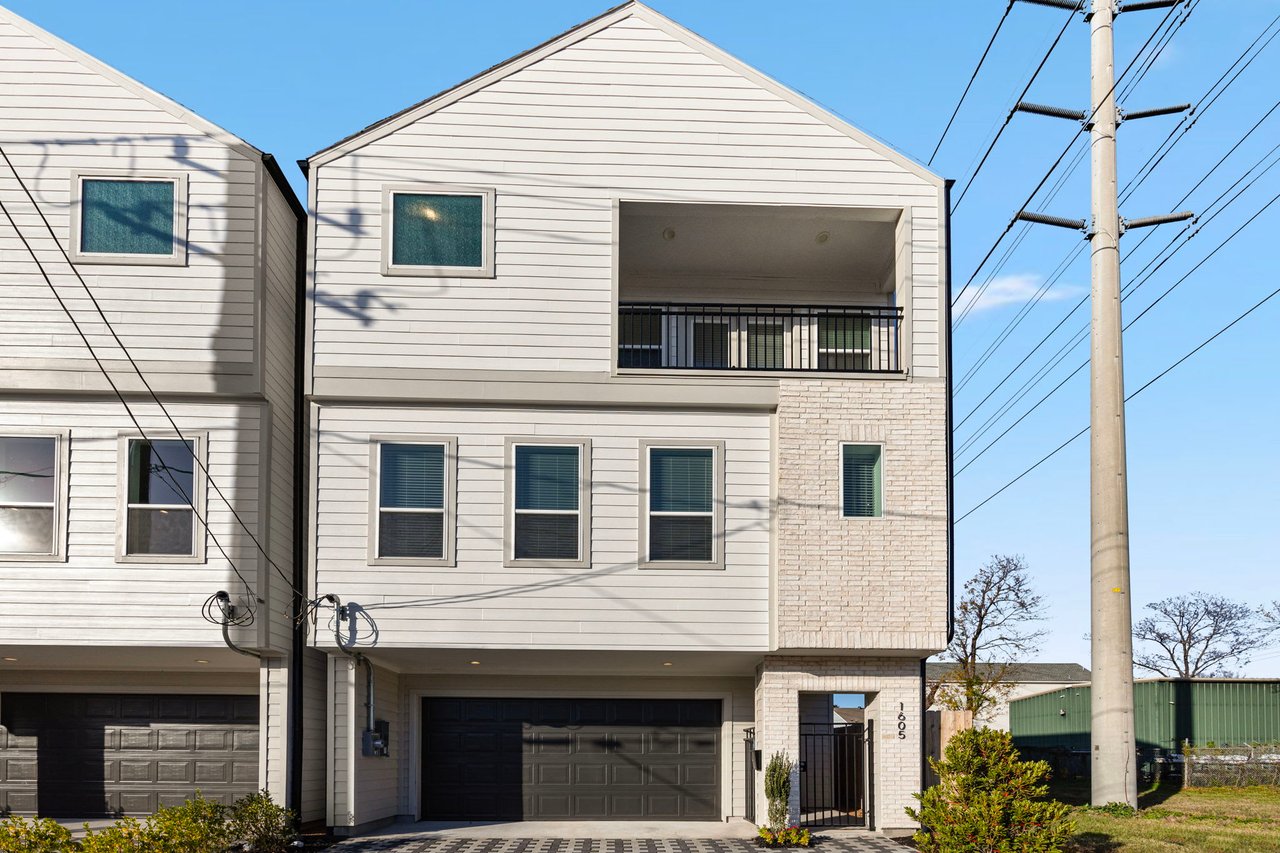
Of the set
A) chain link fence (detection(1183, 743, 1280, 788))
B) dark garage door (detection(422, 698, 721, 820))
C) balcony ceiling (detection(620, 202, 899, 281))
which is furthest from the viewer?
chain link fence (detection(1183, 743, 1280, 788))

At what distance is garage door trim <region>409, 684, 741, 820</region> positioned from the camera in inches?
731

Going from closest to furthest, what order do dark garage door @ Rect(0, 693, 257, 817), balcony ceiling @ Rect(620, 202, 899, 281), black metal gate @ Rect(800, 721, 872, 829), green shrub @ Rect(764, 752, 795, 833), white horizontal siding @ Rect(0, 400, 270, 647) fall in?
white horizontal siding @ Rect(0, 400, 270, 647) → green shrub @ Rect(764, 752, 795, 833) → balcony ceiling @ Rect(620, 202, 899, 281) → black metal gate @ Rect(800, 721, 872, 829) → dark garage door @ Rect(0, 693, 257, 817)

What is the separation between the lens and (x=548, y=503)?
16.1 m

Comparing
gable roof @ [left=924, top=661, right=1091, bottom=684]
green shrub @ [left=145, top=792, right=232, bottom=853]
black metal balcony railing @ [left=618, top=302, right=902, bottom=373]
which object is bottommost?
gable roof @ [left=924, top=661, right=1091, bottom=684]

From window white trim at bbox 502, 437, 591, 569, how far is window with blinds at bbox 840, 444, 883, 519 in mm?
3246

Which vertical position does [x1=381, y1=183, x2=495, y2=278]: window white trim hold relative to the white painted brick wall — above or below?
above

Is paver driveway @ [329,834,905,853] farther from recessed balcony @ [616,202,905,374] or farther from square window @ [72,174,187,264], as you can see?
square window @ [72,174,187,264]

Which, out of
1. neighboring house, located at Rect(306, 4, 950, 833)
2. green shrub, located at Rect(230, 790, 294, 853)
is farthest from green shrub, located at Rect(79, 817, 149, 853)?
neighboring house, located at Rect(306, 4, 950, 833)

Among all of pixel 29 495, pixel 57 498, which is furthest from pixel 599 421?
pixel 29 495

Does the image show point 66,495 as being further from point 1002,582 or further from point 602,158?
point 1002,582

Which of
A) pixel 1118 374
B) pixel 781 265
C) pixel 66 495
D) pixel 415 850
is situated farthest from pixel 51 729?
pixel 1118 374

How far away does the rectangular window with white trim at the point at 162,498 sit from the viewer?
15070 millimetres

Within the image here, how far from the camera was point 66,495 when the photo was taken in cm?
1501

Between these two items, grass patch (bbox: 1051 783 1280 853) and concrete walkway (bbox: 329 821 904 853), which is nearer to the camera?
grass patch (bbox: 1051 783 1280 853)
